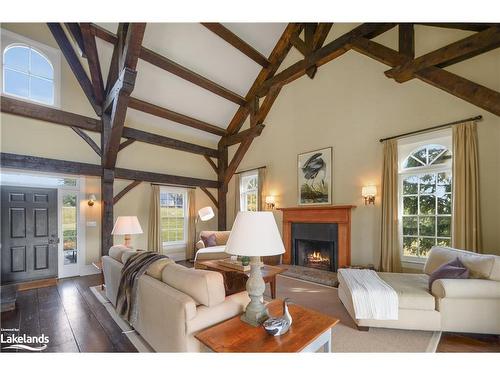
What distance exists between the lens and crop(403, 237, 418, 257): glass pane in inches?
152

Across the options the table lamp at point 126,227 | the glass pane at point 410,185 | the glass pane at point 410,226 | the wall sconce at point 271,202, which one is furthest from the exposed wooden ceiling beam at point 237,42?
the glass pane at point 410,226

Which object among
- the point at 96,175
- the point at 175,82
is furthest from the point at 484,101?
the point at 96,175

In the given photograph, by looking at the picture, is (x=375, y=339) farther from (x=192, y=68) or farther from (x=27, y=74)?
(x=27, y=74)

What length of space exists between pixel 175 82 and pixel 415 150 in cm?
511

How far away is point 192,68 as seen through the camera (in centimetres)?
519

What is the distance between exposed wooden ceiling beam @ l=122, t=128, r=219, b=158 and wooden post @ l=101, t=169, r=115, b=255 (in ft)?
3.27

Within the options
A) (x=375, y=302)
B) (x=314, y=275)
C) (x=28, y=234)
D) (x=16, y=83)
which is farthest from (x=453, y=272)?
(x=16, y=83)

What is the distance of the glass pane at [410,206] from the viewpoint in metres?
3.91

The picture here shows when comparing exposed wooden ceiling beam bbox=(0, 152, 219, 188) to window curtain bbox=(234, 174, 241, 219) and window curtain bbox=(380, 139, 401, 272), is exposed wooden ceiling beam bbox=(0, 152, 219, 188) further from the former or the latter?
window curtain bbox=(380, 139, 401, 272)

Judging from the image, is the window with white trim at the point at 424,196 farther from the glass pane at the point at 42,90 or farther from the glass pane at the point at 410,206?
the glass pane at the point at 42,90

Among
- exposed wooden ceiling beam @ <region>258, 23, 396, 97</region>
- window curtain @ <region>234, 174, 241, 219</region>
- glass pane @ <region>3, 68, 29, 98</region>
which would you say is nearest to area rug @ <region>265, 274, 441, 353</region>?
window curtain @ <region>234, 174, 241, 219</region>

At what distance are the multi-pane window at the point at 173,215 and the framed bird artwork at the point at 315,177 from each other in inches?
135
